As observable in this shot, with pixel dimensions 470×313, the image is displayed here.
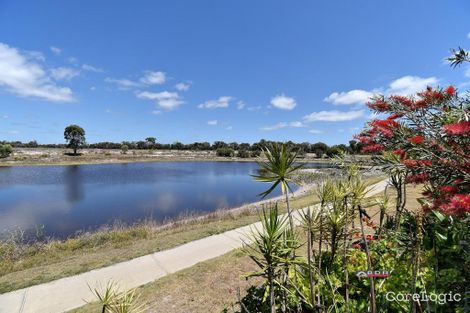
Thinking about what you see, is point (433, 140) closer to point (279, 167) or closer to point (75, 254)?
point (279, 167)

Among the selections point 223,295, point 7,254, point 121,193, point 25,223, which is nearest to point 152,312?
point 223,295

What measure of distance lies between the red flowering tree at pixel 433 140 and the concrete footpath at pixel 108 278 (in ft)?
8.97

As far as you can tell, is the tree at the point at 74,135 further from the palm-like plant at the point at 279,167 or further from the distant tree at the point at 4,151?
the palm-like plant at the point at 279,167

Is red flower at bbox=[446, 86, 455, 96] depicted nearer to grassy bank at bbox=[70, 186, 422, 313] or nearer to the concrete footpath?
grassy bank at bbox=[70, 186, 422, 313]

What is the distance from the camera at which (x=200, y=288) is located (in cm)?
550

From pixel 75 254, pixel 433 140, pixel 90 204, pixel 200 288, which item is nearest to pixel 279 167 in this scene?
pixel 433 140

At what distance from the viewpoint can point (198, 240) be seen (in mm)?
8742

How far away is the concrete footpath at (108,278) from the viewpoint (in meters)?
5.18

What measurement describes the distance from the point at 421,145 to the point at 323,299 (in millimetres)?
1562

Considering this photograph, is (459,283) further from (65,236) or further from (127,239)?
(65,236)

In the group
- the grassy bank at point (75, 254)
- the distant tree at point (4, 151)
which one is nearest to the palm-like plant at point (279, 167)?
the grassy bank at point (75, 254)

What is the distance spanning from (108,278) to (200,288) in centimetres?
227

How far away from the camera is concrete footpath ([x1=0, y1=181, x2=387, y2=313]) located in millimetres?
5184

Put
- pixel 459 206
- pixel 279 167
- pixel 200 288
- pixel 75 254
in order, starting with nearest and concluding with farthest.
Answer: 1. pixel 459 206
2. pixel 279 167
3. pixel 200 288
4. pixel 75 254
